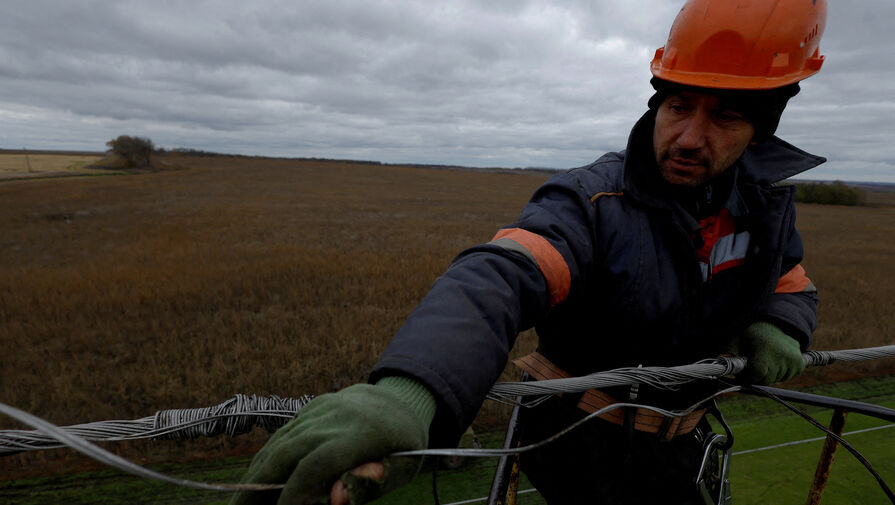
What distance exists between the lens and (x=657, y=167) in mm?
1612

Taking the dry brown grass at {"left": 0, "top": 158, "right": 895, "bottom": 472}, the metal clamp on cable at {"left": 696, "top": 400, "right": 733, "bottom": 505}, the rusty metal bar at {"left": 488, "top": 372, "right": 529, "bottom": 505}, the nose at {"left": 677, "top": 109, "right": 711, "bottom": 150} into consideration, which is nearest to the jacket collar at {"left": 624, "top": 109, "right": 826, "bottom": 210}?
the nose at {"left": 677, "top": 109, "right": 711, "bottom": 150}

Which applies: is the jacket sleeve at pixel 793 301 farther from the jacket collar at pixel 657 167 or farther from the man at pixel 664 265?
the jacket collar at pixel 657 167

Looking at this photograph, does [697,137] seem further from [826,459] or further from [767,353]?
[826,459]

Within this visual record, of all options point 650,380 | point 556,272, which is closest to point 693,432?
point 650,380

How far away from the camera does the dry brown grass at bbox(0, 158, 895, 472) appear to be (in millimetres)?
5453

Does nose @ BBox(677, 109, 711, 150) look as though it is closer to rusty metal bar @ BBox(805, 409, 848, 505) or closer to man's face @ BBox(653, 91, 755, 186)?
man's face @ BBox(653, 91, 755, 186)

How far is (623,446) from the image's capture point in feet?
5.88

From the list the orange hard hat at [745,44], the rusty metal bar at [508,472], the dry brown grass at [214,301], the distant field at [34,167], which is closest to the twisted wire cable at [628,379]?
the rusty metal bar at [508,472]

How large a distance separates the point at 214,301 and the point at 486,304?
8.39 metres

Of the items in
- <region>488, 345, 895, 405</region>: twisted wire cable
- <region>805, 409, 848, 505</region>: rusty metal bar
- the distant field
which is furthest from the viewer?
the distant field

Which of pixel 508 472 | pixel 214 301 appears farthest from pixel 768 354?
pixel 214 301

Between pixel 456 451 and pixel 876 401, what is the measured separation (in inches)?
268

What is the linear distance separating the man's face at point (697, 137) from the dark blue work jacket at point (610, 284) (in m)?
0.06

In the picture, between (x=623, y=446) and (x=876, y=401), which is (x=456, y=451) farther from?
(x=876, y=401)
